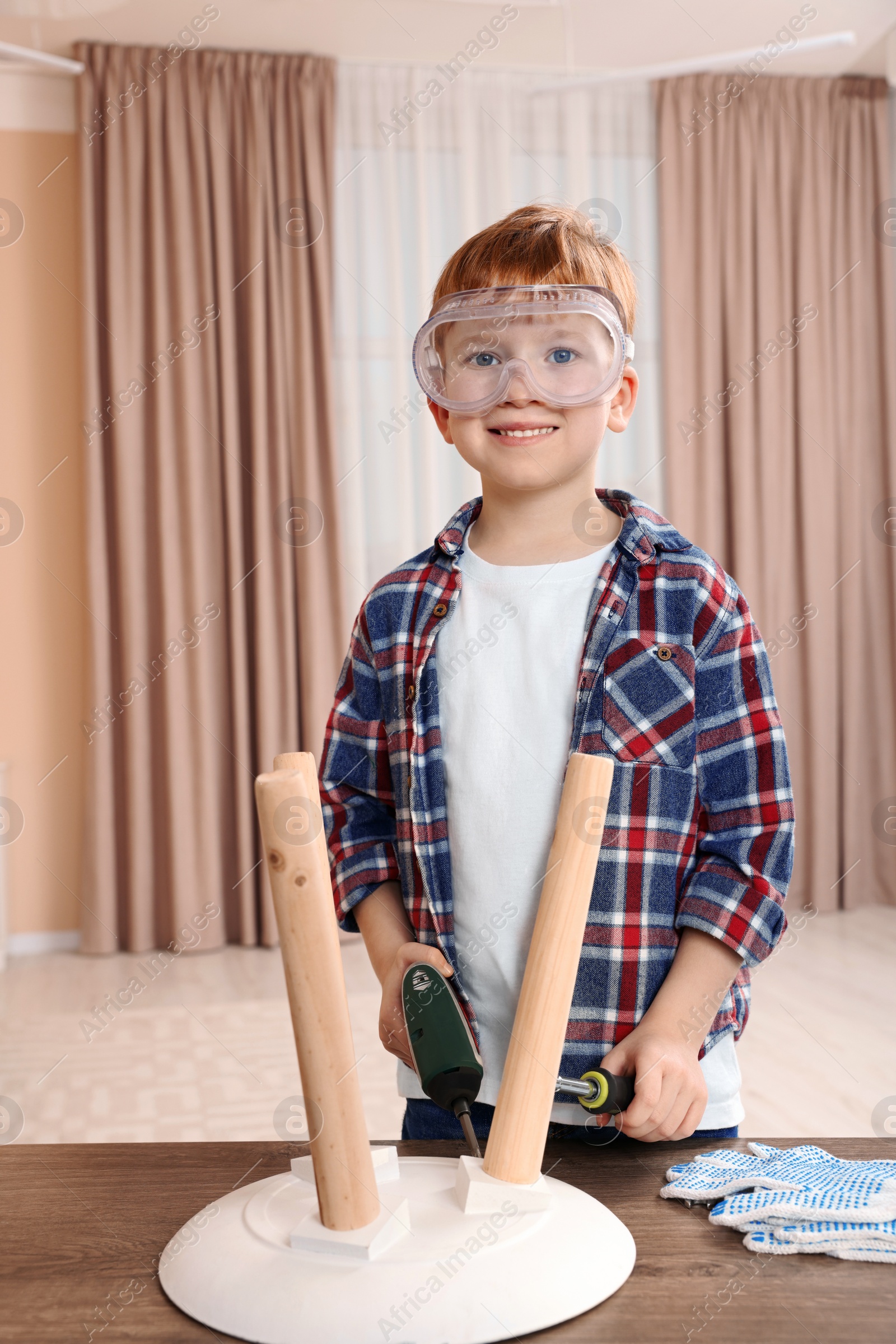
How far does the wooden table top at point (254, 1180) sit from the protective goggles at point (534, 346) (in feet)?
1.69

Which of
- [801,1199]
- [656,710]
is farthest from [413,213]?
[801,1199]

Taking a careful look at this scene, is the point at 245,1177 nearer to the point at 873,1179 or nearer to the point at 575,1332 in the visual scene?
the point at 575,1332

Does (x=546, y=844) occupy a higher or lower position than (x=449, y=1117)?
higher

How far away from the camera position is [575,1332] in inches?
19.0

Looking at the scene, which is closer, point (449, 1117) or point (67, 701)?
point (449, 1117)

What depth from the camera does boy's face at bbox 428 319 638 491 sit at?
2.61ft

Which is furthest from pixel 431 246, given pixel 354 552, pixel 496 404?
pixel 496 404

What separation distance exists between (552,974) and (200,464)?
134 inches

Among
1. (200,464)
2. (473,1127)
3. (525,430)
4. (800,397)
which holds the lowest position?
(473,1127)

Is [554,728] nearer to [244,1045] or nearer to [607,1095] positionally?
[607,1095]

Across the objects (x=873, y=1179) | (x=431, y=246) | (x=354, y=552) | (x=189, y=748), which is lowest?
(x=189, y=748)

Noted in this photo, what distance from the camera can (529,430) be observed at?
811 mm

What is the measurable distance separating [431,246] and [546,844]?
355cm

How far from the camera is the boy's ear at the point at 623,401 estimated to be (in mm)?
908
